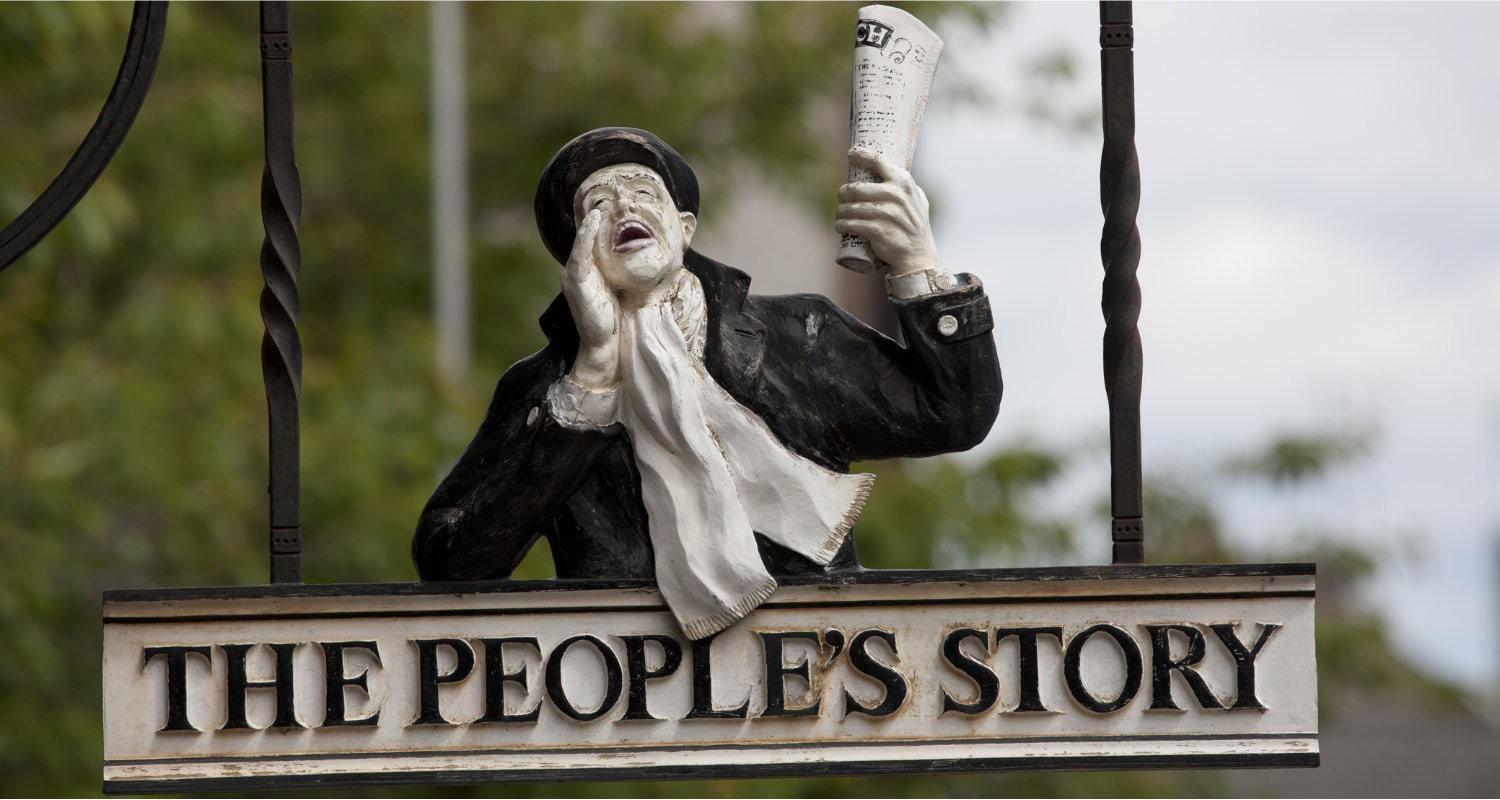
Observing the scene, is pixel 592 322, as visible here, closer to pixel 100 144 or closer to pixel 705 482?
pixel 705 482

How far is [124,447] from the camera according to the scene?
662cm

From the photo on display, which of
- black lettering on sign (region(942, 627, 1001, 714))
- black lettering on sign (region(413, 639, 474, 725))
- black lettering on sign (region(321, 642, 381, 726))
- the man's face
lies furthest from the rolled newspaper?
black lettering on sign (region(321, 642, 381, 726))

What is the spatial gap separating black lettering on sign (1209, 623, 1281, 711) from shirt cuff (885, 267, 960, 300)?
2.12ft

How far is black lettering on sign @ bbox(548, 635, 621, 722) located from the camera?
3.03 m

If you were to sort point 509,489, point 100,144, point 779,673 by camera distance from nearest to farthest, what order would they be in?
point 779,673
point 509,489
point 100,144

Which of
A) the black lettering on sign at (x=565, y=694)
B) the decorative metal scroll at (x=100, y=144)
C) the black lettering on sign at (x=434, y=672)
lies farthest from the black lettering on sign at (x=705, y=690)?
the decorative metal scroll at (x=100, y=144)

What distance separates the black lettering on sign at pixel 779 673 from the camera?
3023 millimetres

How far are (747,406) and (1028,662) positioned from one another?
57cm

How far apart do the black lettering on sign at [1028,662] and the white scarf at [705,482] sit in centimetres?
29

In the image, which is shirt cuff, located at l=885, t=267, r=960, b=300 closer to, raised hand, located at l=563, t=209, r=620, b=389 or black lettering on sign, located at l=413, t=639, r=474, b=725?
raised hand, located at l=563, t=209, r=620, b=389

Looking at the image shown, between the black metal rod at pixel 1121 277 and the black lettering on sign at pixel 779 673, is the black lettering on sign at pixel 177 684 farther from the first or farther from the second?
the black metal rod at pixel 1121 277

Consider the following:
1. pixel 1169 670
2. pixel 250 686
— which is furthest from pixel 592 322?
pixel 1169 670

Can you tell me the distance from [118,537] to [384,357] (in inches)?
50.4

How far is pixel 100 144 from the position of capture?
3236mm
